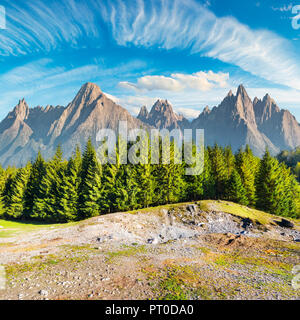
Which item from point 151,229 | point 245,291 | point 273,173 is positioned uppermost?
point 273,173

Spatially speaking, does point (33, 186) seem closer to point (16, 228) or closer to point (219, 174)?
point (16, 228)

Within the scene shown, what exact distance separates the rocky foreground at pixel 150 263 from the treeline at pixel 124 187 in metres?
7.84

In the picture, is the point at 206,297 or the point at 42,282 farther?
→ the point at 42,282

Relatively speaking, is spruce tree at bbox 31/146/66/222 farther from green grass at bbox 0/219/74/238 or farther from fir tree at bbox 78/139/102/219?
fir tree at bbox 78/139/102/219

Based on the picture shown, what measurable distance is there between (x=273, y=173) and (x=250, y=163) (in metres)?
8.94

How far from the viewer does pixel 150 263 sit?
14.8 metres

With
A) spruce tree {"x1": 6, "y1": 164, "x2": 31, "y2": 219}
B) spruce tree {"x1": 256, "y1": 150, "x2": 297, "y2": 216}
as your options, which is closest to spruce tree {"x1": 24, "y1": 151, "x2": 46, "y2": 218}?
spruce tree {"x1": 6, "y1": 164, "x2": 31, "y2": 219}

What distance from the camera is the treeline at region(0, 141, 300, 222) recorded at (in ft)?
120

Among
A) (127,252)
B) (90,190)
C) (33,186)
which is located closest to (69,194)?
(90,190)

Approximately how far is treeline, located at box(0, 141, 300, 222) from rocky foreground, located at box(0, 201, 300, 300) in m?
7.84

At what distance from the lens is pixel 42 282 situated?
10.8 meters

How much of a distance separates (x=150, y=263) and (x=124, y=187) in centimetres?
2165
